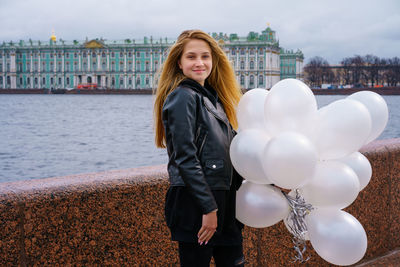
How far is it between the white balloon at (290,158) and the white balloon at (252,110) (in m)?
0.16

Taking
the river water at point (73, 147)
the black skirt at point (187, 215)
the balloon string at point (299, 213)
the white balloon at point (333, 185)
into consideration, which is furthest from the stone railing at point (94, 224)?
the river water at point (73, 147)

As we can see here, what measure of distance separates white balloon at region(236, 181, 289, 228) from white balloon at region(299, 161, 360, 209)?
0.09m

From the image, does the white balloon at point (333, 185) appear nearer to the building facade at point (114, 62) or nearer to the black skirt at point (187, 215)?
the black skirt at point (187, 215)

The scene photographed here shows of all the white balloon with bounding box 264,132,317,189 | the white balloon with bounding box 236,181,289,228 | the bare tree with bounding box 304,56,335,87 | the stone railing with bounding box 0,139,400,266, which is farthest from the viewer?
the bare tree with bounding box 304,56,335,87

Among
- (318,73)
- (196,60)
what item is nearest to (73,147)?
(196,60)

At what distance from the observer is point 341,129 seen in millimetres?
1263

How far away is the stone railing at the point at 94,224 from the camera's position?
149 centimetres

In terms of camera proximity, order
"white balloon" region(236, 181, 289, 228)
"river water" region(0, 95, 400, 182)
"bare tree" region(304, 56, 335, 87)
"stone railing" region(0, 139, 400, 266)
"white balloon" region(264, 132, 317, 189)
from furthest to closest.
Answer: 1. "bare tree" region(304, 56, 335, 87)
2. "river water" region(0, 95, 400, 182)
3. "stone railing" region(0, 139, 400, 266)
4. "white balloon" region(236, 181, 289, 228)
5. "white balloon" region(264, 132, 317, 189)

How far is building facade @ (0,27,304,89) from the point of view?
74.7m

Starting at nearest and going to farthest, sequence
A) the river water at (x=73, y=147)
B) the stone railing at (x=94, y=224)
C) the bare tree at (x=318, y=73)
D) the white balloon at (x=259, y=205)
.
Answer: the white balloon at (x=259, y=205), the stone railing at (x=94, y=224), the river water at (x=73, y=147), the bare tree at (x=318, y=73)

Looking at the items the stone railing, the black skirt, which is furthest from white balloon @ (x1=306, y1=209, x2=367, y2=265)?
the stone railing

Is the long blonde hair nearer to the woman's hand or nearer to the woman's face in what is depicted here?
the woman's face

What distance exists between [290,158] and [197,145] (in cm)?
23

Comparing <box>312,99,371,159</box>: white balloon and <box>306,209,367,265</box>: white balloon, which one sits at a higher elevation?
<box>312,99,371,159</box>: white balloon
